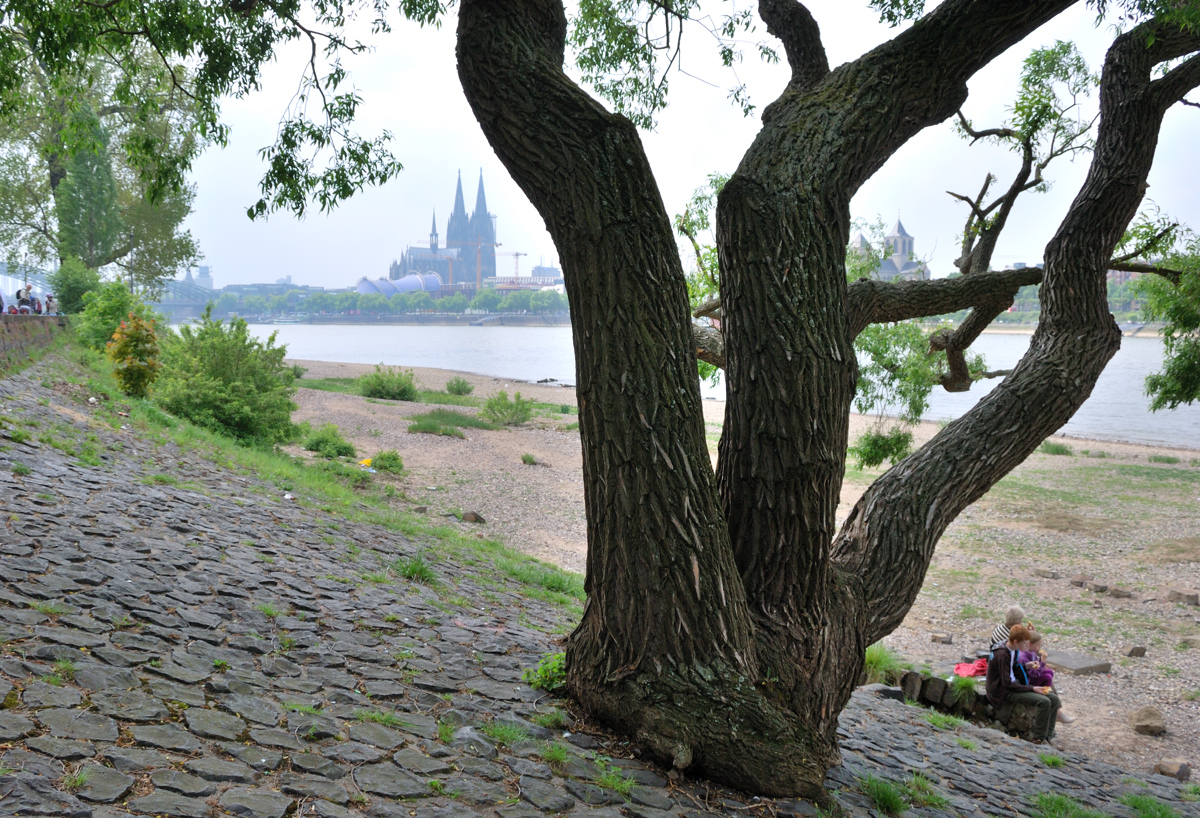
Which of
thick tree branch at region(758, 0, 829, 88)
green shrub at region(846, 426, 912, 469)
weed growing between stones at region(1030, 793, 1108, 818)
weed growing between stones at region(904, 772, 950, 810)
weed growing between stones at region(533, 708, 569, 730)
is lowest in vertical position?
weed growing between stones at region(1030, 793, 1108, 818)

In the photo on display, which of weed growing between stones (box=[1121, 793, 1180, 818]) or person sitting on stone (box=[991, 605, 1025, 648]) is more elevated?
person sitting on stone (box=[991, 605, 1025, 648])

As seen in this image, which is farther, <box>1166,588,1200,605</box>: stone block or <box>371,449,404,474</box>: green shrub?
<box>371,449,404,474</box>: green shrub

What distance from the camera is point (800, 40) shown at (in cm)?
467

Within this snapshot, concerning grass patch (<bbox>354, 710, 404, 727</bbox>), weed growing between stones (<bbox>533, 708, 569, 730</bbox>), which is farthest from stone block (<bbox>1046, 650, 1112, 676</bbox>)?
grass patch (<bbox>354, 710, 404, 727</bbox>)

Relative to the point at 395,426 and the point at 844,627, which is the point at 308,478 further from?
the point at 395,426

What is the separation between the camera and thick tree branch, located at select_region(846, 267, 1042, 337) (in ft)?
16.0

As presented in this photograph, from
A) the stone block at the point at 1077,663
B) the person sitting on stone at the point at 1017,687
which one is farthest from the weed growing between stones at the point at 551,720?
the stone block at the point at 1077,663

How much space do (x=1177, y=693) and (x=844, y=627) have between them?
23.2 feet

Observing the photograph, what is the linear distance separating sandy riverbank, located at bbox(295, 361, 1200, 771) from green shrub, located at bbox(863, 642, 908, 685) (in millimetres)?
1188

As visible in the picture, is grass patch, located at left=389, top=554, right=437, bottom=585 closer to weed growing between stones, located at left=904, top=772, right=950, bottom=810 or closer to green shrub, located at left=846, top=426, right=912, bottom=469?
weed growing between stones, located at left=904, top=772, right=950, bottom=810

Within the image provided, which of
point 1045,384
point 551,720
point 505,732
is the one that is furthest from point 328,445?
point 1045,384

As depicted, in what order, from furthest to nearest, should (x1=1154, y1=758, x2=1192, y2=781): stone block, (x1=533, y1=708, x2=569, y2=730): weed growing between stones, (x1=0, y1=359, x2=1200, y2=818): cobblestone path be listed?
(x1=1154, y1=758, x2=1192, y2=781): stone block → (x1=533, y1=708, x2=569, y2=730): weed growing between stones → (x1=0, y1=359, x2=1200, y2=818): cobblestone path

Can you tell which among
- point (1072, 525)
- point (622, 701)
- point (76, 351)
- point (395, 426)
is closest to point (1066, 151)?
point (622, 701)

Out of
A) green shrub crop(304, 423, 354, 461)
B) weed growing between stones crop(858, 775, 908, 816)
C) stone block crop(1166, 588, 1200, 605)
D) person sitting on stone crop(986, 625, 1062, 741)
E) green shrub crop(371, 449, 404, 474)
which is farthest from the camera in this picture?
green shrub crop(304, 423, 354, 461)
